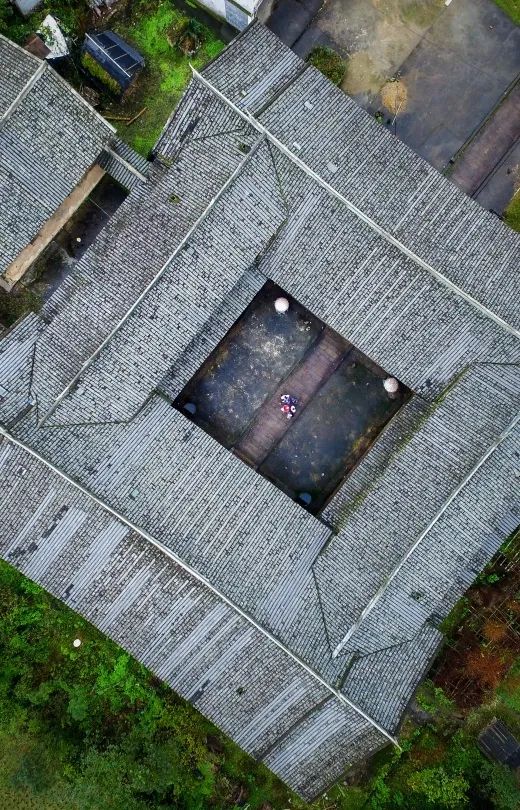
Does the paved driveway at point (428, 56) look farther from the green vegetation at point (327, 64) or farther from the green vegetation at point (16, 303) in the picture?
the green vegetation at point (16, 303)

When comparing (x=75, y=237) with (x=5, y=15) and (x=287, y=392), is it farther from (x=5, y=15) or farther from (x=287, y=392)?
(x=287, y=392)

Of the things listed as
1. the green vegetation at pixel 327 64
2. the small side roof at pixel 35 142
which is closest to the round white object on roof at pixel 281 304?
the small side roof at pixel 35 142

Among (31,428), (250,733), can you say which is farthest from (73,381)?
(250,733)

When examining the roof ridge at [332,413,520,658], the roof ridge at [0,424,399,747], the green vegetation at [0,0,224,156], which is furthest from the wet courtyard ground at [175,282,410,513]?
the green vegetation at [0,0,224,156]

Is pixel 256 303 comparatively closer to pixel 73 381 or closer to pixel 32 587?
pixel 73 381

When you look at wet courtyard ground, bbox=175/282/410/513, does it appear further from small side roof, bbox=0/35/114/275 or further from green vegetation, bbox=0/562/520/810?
green vegetation, bbox=0/562/520/810

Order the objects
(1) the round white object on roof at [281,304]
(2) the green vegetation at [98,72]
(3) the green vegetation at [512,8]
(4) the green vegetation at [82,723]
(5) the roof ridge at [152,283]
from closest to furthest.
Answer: (5) the roof ridge at [152,283]
(4) the green vegetation at [82,723]
(2) the green vegetation at [98,72]
(1) the round white object on roof at [281,304]
(3) the green vegetation at [512,8]
